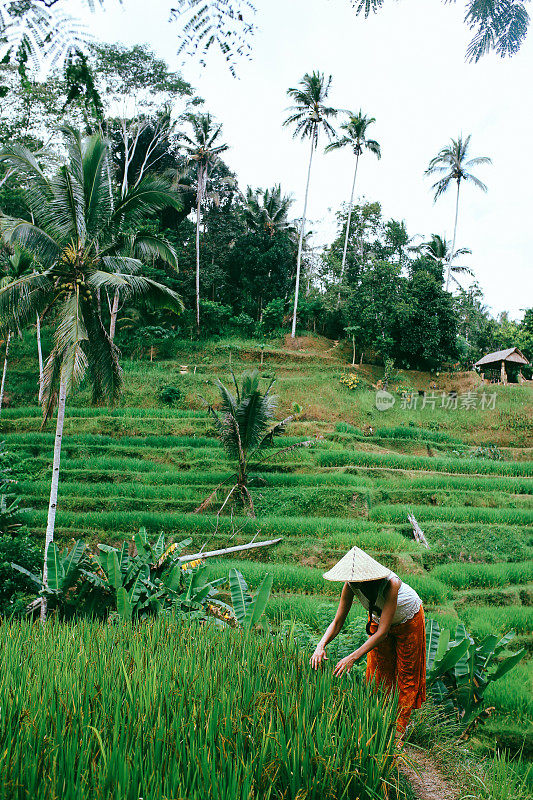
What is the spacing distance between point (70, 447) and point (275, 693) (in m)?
12.7

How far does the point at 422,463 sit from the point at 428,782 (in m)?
11.8

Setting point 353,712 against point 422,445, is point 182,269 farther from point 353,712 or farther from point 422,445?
point 353,712

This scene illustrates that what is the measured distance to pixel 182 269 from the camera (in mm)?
24969

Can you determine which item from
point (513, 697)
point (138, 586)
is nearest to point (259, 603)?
point (138, 586)

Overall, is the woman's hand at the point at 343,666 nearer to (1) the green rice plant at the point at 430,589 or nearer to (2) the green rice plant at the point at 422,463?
(1) the green rice plant at the point at 430,589

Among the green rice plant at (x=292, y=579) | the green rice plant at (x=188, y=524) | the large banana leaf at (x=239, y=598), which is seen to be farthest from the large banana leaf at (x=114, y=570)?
the green rice plant at (x=188, y=524)

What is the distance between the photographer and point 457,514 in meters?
10.6

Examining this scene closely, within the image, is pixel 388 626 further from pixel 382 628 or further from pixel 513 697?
pixel 513 697

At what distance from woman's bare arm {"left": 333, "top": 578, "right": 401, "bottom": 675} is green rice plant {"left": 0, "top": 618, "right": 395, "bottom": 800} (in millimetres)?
89

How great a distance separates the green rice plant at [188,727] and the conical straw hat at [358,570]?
508 millimetres

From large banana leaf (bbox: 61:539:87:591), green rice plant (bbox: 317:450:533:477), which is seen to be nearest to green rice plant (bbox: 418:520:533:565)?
green rice plant (bbox: 317:450:533:477)

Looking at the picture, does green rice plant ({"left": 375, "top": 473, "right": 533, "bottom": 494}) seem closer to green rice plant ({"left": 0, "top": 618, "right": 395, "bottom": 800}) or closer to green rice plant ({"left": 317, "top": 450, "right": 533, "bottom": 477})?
green rice plant ({"left": 317, "top": 450, "right": 533, "bottom": 477})

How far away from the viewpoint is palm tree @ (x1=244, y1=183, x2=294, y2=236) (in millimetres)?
25422

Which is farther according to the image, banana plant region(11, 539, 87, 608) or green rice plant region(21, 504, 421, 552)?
green rice plant region(21, 504, 421, 552)
